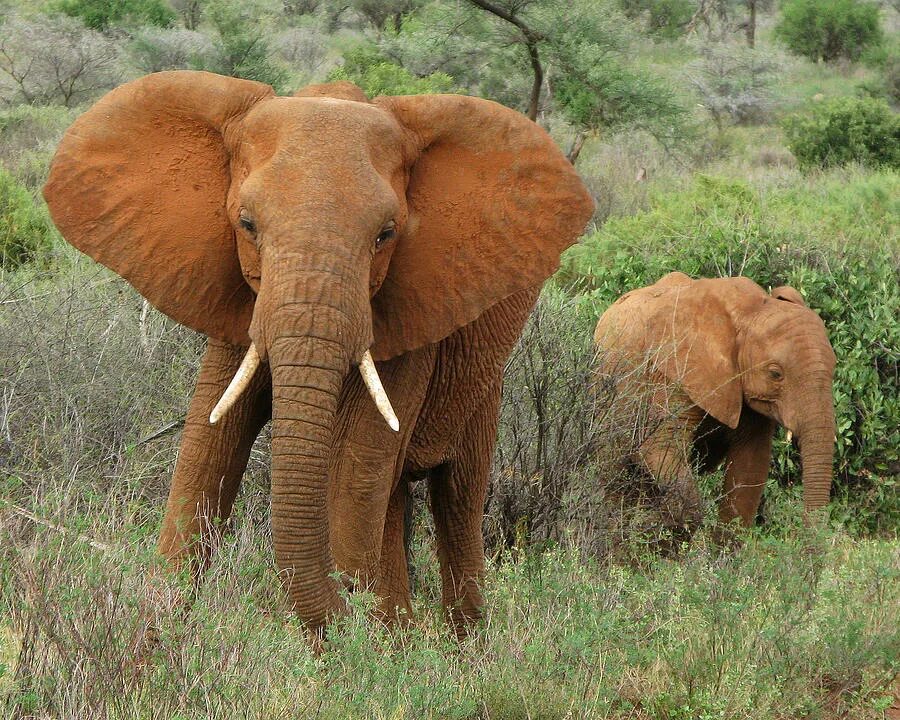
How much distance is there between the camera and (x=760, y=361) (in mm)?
8820

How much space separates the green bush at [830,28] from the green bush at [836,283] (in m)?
28.5

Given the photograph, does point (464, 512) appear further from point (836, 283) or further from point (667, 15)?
point (667, 15)

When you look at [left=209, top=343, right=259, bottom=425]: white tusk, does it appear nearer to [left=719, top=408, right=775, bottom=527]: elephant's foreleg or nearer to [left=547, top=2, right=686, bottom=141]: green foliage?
[left=719, top=408, right=775, bottom=527]: elephant's foreleg

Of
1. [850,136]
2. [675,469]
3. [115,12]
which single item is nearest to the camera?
[675,469]

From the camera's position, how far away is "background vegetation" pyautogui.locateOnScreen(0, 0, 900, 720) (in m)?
3.92

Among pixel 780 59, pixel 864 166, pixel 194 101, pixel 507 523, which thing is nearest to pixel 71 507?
pixel 194 101

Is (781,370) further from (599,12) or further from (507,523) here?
(599,12)

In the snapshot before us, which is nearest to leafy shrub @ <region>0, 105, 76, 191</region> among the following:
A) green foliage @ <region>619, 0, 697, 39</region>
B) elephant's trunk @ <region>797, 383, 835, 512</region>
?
elephant's trunk @ <region>797, 383, 835, 512</region>

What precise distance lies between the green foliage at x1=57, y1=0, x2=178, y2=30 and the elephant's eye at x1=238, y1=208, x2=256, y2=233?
28.5m

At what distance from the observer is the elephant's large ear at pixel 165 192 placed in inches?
181

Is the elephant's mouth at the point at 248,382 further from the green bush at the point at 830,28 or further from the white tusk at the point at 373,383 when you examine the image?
the green bush at the point at 830,28

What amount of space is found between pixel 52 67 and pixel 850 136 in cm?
1375

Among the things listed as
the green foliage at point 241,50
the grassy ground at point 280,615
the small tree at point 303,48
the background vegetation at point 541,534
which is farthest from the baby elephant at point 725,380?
the small tree at point 303,48

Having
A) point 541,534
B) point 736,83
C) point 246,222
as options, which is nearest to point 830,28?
point 736,83
